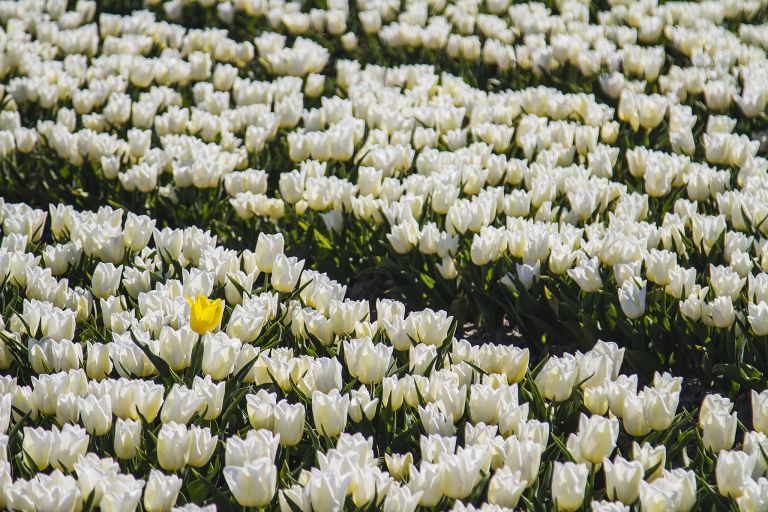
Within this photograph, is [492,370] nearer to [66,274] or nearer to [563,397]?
[563,397]

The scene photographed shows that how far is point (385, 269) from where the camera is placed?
11.8 feet

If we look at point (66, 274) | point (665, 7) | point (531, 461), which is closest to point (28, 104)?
point (66, 274)

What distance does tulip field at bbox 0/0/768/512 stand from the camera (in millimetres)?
2125

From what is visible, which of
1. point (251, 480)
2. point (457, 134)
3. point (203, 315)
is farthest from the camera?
point (457, 134)

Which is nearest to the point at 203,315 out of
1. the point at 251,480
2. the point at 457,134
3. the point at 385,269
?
the point at 251,480

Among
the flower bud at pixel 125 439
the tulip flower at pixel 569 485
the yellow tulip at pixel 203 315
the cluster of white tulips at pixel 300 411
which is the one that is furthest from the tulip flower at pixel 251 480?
the tulip flower at pixel 569 485

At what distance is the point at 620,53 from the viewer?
18.2 ft

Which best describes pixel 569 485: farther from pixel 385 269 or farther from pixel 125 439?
pixel 385 269

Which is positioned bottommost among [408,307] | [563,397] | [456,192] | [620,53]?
[408,307]

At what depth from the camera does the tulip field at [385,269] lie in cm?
212

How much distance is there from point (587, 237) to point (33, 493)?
2264 mm

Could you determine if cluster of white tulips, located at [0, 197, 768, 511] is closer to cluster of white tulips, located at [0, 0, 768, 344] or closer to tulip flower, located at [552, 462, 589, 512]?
tulip flower, located at [552, 462, 589, 512]

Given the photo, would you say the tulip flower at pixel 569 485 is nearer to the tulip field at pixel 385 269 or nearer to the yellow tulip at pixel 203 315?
the tulip field at pixel 385 269

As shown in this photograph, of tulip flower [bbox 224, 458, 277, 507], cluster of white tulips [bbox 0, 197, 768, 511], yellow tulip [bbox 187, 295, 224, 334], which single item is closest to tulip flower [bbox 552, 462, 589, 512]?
cluster of white tulips [bbox 0, 197, 768, 511]
